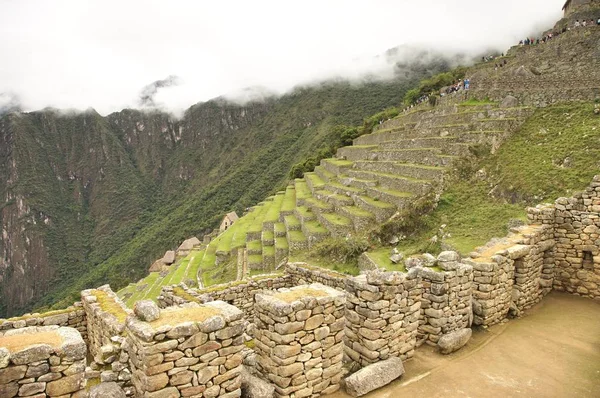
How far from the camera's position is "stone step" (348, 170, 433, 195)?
17.9 m

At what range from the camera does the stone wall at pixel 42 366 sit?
2.95m

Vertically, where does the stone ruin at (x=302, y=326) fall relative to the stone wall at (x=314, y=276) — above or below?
above

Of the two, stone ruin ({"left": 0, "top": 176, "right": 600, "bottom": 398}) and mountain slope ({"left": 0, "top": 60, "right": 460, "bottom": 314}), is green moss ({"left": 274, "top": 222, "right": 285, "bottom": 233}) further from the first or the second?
mountain slope ({"left": 0, "top": 60, "right": 460, "bottom": 314})

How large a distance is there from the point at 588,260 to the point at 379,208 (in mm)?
9805

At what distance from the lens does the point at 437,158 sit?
64.6 feet

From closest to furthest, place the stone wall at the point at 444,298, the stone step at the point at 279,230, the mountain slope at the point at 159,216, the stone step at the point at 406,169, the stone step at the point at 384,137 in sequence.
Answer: the stone wall at the point at 444,298 < the stone step at the point at 406,169 < the stone step at the point at 279,230 < the stone step at the point at 384,137 < the mountain slope at the point at 159,216

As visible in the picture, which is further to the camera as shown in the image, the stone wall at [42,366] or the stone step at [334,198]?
the stone step at [334,198]

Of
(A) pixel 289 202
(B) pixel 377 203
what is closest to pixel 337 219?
(B) pixel 377 203

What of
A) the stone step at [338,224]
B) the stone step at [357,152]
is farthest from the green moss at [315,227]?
the stone step at [357,152]

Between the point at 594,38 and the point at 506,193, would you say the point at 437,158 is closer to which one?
the point at 506,193

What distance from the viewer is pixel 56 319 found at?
7430 mm

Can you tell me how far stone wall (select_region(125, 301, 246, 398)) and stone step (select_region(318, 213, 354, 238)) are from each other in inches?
577

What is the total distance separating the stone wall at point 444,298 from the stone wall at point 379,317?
0.58 metres

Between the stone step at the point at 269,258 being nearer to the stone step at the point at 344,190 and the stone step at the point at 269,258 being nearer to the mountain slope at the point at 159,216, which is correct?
the stone step at the point at 344,190
